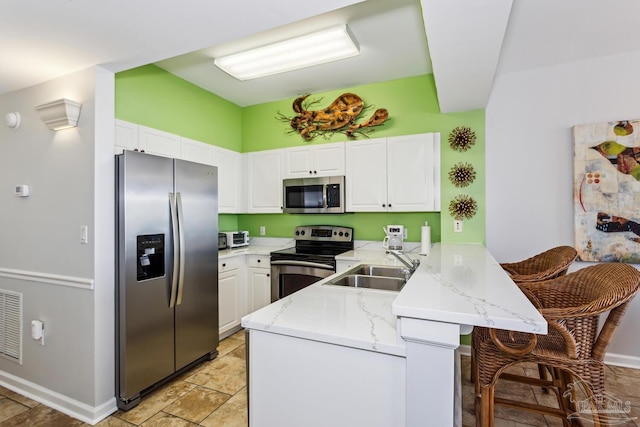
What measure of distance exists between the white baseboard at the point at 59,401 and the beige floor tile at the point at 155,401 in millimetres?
95

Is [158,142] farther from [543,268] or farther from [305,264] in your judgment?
[543,268]

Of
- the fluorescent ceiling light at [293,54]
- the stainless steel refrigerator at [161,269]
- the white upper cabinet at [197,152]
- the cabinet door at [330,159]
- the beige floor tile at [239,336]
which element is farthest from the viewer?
the cabinet door at [330,159]

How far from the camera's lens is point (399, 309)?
1009 mm

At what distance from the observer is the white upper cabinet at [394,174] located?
3086 mm

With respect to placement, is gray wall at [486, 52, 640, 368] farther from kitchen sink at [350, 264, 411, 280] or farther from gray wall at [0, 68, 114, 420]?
gray wall at [0, 68, 114, 420]

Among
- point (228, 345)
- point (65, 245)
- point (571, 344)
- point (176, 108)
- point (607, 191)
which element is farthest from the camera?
point (176, 108)

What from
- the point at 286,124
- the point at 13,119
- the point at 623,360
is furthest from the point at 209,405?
the point at 623,360

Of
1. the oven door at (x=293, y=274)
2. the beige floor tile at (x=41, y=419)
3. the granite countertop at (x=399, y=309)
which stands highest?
the granite countertop at (x=399, y=309)

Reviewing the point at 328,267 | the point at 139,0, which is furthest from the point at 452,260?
the point at 139,0

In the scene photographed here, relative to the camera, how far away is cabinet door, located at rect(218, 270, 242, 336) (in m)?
A: 3.21

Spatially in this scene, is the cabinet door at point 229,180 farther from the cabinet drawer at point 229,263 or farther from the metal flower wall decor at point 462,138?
the metal flower wall decor at point 462,138

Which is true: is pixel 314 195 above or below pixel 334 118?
below

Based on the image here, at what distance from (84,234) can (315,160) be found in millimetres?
2227

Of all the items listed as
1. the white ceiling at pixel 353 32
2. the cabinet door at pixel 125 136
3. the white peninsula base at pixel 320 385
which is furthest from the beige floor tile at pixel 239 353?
the white ceiling at pixel 353 32
